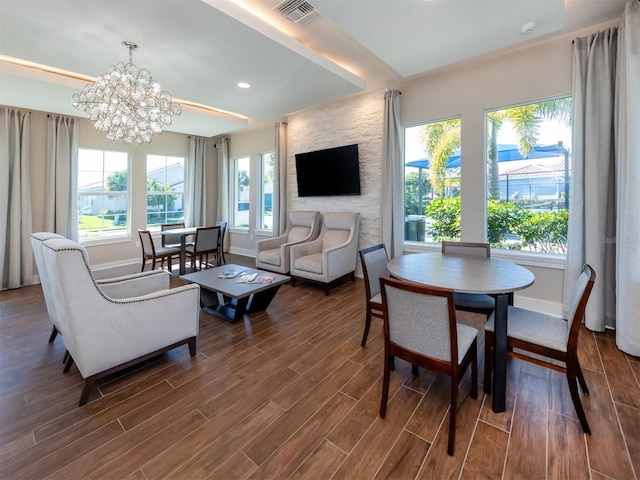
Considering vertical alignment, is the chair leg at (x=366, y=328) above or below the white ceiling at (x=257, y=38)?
below

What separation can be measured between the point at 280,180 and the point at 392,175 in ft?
7.49

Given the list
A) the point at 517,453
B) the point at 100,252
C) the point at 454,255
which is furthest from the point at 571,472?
the point at 100,252

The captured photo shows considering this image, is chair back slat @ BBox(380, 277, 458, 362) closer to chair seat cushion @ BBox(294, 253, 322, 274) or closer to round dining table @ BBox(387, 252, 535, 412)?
round dining table @ BBox(387, 252, 535, 412)

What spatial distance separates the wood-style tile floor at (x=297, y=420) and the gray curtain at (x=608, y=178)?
453 millimetres

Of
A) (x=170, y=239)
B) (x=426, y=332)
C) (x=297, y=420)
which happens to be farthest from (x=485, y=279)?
(x=170, y=239)

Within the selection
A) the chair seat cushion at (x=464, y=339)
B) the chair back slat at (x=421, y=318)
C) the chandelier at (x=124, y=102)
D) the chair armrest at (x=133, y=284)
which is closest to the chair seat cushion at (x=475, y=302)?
the chair seat cushion at (x=464, y=339)

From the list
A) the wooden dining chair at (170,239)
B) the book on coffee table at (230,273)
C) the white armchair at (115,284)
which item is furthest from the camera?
the wooden dining chair at (170,239)

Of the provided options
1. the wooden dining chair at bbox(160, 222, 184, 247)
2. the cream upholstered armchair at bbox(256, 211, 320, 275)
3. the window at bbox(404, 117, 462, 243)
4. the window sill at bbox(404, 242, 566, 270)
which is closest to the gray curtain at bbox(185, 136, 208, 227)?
the wooden dining chair at bbox(160, 222, 184, 247)

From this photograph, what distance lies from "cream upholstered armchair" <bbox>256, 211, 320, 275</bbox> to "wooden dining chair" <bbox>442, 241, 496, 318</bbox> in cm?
240

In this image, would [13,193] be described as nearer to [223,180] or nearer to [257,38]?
[223,180]

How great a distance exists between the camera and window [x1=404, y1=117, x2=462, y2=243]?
152 inches

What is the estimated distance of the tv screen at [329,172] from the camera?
4656 millimetres

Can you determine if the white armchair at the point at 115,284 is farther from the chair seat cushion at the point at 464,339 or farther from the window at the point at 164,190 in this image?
the window at the point at 164,190

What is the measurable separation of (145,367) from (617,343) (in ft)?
12.8
